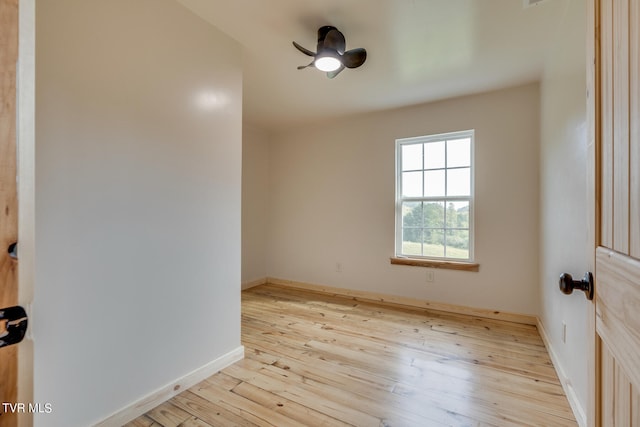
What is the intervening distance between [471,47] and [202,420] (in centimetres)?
303

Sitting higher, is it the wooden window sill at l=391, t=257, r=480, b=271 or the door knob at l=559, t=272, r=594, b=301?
the door knob at l=559, t=272, r=594, b=301

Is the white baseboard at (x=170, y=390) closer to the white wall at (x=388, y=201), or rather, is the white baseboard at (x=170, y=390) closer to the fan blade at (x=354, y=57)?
the white wall at (x=388, y=201)

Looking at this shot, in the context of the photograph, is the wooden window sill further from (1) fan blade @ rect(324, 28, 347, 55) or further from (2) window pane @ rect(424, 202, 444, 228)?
(1) fan blade @ rect(324, 28, 347, 55)

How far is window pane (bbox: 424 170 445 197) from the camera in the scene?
325cm

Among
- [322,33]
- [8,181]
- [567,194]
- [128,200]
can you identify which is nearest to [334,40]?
[322,33]

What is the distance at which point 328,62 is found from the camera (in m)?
1.92

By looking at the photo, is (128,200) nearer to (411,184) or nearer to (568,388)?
(568,388)

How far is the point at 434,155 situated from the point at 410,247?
1118mm

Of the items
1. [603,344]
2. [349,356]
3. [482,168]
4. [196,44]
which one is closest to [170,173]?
[196,44]

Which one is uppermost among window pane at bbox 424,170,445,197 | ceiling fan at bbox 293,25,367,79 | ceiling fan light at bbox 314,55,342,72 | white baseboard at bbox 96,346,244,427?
ceiling fan at bbox 293,25,367,79

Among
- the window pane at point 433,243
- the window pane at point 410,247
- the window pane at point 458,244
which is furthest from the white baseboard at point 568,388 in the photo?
the window pane at point 410,247

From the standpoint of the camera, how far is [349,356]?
7.23 feet

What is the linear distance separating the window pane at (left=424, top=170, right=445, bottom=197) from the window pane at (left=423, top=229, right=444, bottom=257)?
1.43 ft

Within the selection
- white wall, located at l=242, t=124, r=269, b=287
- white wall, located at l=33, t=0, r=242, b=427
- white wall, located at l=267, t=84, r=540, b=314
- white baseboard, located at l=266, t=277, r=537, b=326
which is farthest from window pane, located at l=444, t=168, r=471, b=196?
white wall, located at l=242, t=124, r=269, b=287
